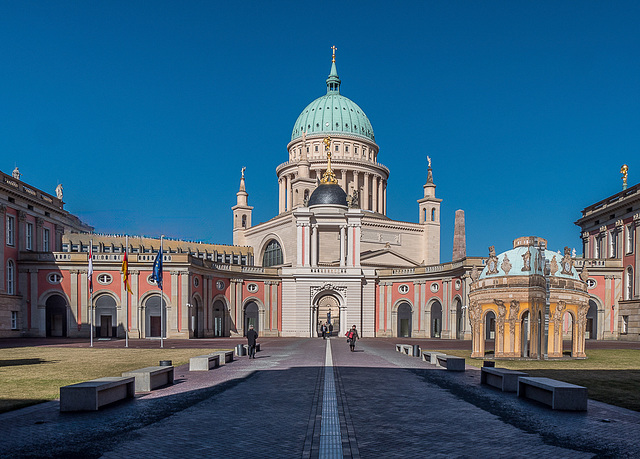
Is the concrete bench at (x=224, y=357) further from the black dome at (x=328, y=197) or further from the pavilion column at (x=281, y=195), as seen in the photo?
the pavilion column at (x=281, y=195)

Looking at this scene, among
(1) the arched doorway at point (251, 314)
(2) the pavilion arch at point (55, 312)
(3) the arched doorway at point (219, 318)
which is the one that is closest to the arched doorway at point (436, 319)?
(1) the arched doorway at point (251, 314)

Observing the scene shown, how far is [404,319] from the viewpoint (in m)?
72.9

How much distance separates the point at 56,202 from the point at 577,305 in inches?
2244

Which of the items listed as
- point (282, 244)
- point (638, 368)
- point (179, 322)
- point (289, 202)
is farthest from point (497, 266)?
point (289, 202)

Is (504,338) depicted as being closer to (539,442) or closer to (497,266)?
(497,266)

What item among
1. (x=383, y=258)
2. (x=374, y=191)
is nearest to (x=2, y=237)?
(x=383, y=258)

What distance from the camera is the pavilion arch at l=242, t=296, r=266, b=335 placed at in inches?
2800

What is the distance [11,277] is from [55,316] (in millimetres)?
5531

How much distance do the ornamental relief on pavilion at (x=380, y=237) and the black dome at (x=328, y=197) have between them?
10350 millimetres

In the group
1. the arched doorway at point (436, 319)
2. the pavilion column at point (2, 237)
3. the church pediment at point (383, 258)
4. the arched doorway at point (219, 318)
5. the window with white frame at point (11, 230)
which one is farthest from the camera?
the church pediment at point (383, 258)

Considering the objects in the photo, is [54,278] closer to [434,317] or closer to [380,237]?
[434,317]

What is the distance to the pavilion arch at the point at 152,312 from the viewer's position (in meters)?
59.7

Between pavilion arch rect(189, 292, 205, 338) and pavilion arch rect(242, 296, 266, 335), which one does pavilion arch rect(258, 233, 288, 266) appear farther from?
pavilion arch rect(189, 292, 205, 338)

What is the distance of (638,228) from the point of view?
202 ft
